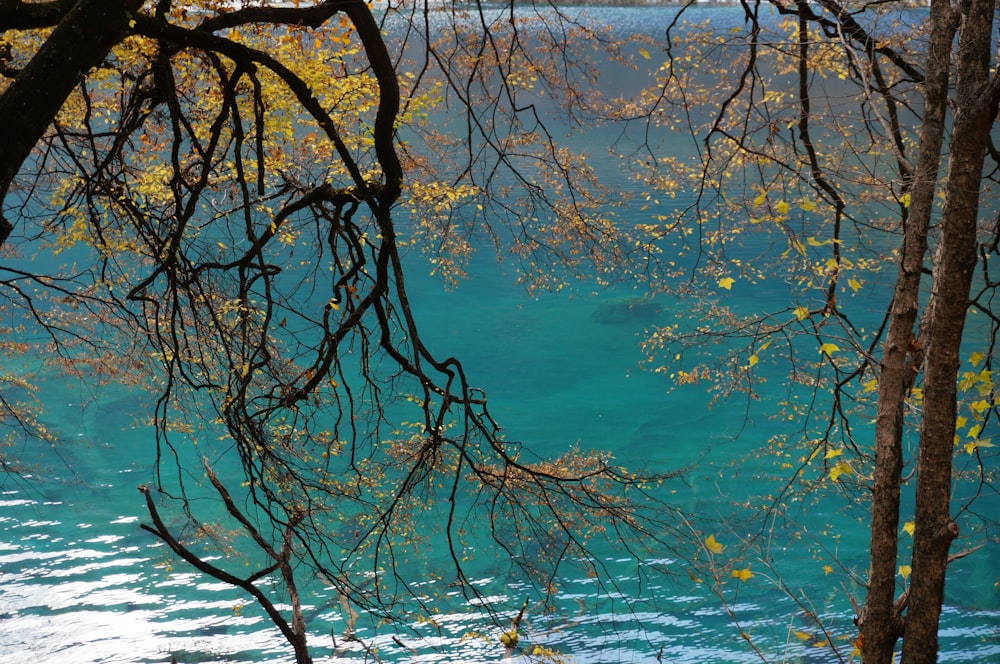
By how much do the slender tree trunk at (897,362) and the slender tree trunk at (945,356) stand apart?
14 cm

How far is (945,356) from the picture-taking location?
12.6 feet

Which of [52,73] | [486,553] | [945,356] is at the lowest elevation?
[945,356]

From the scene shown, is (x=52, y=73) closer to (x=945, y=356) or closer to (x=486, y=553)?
(x=945, y=356)

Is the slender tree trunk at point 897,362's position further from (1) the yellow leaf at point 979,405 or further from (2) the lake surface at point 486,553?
(2) the lake surface at point 486,553

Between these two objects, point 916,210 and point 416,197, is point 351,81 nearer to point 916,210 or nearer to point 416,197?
point 416,197

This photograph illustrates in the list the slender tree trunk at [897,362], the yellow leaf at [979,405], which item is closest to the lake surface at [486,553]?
the slender tree trunk at [897,362]

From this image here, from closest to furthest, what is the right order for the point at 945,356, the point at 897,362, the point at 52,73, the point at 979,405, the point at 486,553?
the point at 52,73 → the point at 945,356 → the point at 979,405 → the point at 897,362 → the point at 486,553

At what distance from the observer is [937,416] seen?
3840mm

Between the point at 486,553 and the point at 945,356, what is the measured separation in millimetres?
9612

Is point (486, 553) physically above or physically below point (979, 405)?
above

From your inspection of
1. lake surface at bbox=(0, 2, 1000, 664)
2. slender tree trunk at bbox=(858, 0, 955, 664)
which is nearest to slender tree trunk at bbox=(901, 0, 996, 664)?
slender tree trunk at bbox=(858, 0, 955, 664)

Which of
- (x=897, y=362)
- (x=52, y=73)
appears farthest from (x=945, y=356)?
(x=52, y=73)

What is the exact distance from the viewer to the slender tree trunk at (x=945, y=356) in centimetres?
377

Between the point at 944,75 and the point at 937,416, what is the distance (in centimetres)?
154
